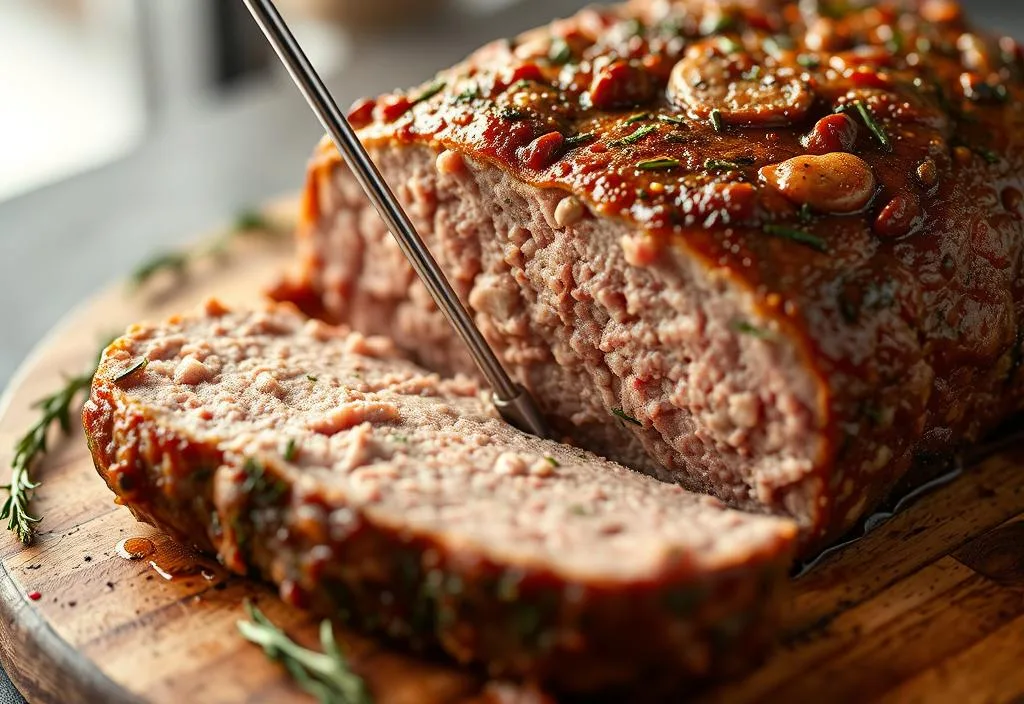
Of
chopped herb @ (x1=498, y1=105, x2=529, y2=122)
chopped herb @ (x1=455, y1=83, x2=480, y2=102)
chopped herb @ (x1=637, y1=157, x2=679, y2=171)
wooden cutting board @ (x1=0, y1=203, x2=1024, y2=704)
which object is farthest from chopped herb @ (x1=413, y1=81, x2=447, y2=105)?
wooden cutting board @ (x1=0, y1=203, x2=1024, y2=704)

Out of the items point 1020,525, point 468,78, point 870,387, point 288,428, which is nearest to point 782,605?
point 870,387

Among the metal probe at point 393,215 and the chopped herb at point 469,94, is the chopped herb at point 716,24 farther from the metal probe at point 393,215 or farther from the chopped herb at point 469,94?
the metal probe at point 393,215

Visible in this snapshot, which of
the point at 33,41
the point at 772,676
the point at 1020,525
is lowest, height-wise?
the point at 1020,525

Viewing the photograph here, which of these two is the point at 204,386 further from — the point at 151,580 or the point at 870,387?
the point at 870,387

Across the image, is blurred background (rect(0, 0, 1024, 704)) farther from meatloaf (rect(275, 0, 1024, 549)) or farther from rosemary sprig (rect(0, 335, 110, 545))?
meatloaf (rect(275, 0, 1024, 549))

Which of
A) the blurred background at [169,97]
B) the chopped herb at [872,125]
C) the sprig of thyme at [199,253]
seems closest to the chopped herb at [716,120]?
the chopped herb at [872,125]

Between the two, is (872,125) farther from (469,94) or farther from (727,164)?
(469,94)
